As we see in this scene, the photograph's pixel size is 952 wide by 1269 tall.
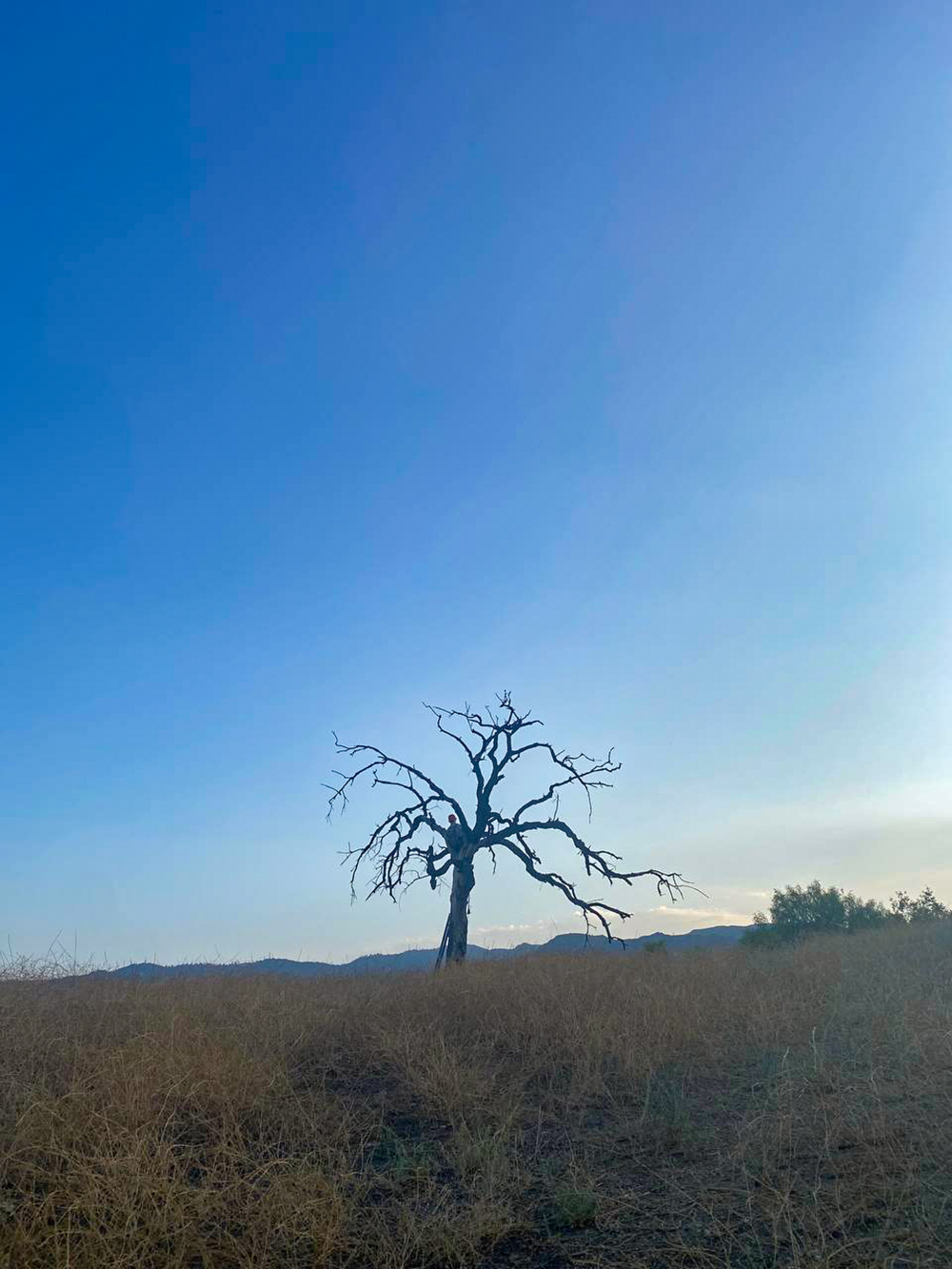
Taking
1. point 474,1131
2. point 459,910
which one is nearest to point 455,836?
point 459,910

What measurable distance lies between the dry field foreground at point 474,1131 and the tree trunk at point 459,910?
9851 millimetres

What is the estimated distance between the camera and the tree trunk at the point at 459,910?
20.2 metres

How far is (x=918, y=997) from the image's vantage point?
10289 millimetres

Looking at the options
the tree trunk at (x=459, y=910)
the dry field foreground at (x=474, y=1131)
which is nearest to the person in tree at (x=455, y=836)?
the tree trunk at (x=459, y=910)

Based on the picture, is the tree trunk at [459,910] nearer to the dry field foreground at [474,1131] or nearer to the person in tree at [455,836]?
the person in tree at [455,836]

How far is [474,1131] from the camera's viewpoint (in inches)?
249

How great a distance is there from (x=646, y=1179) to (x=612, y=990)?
6393 millimetres

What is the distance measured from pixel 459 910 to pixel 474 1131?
14.8m

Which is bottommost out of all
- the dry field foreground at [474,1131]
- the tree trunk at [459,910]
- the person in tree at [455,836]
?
the dry field foreground at [474,1131]

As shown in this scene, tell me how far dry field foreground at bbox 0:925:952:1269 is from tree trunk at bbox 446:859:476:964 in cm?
985

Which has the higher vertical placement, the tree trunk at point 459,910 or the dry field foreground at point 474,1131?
the tree trunk at point 459,910

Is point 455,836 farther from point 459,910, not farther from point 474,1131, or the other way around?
point 474,1131

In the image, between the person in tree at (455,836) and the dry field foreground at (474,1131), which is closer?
the dry field foreground at (474,1131)

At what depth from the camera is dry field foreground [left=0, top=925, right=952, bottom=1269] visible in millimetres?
4426
